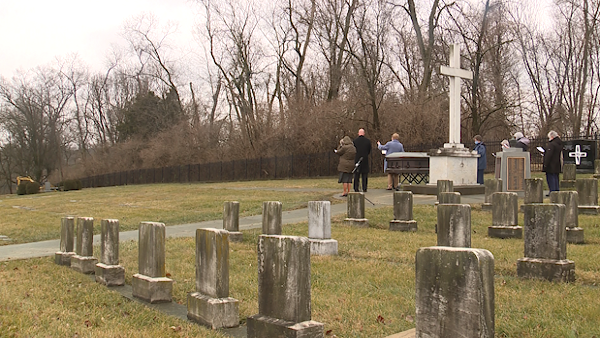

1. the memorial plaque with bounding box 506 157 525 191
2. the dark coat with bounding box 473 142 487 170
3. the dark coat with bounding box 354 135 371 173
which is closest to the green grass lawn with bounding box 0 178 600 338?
the dark coat with bounding box 354 135 371 173

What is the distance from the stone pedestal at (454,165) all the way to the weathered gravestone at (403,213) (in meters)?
7.06

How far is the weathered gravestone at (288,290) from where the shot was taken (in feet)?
13.9

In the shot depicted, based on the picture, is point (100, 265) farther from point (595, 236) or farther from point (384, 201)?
point (384, 201)

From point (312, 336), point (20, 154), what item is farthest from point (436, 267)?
point (20, 154)

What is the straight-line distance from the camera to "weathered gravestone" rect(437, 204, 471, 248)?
23.7 ft

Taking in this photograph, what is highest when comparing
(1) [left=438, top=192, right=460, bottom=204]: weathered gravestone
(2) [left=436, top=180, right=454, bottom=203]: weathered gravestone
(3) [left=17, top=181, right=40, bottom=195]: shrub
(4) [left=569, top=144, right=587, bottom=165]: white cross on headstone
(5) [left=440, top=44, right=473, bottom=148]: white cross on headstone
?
(5) [left=440, top=44, right=473, bottom=148]: white cross on headstone

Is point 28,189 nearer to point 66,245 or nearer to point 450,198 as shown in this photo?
point 66,245

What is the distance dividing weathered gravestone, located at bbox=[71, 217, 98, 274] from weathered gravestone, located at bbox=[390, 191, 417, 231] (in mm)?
5405

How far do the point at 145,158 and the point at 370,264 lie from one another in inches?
1876

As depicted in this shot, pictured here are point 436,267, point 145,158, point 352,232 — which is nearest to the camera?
point 436,267

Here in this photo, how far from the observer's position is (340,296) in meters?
5.93

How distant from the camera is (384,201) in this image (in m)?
15.9

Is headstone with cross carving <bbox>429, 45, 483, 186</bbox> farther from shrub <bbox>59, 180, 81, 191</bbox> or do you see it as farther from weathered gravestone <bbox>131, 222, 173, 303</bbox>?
shrub <bbox>59, 180, 81, 191</bbox>

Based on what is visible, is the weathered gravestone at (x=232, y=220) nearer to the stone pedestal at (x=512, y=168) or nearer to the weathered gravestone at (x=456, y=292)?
the weathered gravestone at (x=456, y=292)
